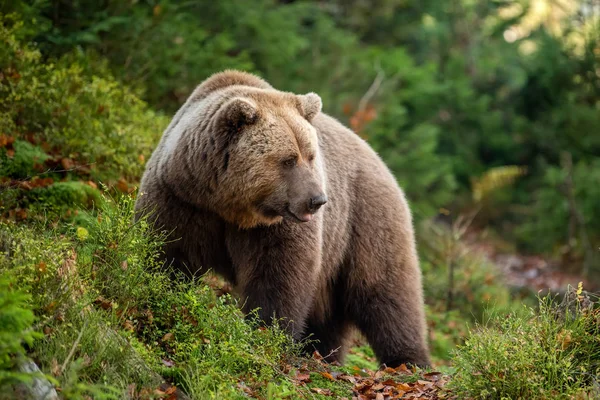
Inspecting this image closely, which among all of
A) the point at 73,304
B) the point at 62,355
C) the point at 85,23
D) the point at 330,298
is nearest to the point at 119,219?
the point at 73,304

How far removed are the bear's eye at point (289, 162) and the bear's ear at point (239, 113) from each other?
17.0 inches

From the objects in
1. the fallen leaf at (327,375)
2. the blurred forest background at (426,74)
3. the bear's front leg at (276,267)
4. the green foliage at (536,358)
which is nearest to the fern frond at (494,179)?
the blurred forest background at (426,74)

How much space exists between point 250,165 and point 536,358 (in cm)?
275

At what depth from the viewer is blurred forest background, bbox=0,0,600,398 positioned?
30.8 ft

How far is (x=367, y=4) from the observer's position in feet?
73.4

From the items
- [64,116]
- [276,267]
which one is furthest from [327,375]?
[64,116]

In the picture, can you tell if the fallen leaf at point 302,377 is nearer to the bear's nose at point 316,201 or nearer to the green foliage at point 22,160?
the bear's nose at point 316,201

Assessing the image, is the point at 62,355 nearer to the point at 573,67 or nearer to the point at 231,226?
the point at 231,226

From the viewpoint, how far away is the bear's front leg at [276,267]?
22.3ft

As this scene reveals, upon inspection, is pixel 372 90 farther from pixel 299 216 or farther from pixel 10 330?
pixel 10 330

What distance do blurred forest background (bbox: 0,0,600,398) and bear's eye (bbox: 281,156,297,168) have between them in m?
1.75

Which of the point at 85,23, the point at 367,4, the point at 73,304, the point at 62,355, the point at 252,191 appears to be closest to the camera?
the point at 62,355

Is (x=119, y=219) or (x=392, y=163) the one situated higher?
(x=119, y=219)

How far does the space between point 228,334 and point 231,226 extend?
1.12 m
